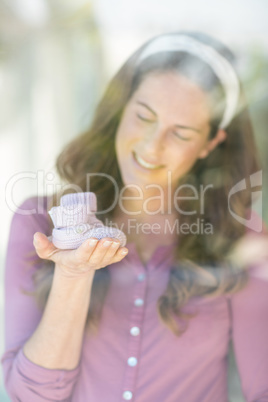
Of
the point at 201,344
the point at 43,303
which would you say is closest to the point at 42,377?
the point at 43,303

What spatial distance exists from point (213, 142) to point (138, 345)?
40cm

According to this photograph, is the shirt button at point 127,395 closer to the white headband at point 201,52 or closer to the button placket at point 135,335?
the button placket at point 135,335

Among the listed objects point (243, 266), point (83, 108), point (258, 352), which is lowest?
point (258, 352)

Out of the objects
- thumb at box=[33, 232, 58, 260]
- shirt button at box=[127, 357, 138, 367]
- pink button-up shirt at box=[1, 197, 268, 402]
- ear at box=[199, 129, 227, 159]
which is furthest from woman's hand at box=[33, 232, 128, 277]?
ear at box=[199, 129, 227, 159]

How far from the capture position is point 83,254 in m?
0.59

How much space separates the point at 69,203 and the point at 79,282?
4.7 inches

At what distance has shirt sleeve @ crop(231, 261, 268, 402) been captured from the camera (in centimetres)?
84

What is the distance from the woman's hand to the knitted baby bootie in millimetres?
12

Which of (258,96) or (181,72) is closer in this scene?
(181,72)

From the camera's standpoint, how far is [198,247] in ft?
2.78

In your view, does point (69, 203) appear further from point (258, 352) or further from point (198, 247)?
point (258, 352)

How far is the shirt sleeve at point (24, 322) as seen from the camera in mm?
732

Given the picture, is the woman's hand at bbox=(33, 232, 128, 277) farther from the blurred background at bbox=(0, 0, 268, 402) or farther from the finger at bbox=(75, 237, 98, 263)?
the blurred background at bbox=(0, 0, 268, 402)

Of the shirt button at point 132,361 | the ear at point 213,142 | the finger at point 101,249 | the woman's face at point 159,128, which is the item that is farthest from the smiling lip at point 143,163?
the shirt button at point 132,361
